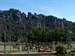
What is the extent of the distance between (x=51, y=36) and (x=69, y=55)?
2210cm

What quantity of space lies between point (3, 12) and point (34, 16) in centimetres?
1255

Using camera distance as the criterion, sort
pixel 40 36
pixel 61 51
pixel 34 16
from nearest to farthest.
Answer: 1. pixel 61 51
2. pixel 40 36
3. pixel 34 16

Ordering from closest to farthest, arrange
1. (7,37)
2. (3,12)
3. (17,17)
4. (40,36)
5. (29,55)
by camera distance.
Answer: (29,55), (40,36), (7,37), (17,17), (3,12)

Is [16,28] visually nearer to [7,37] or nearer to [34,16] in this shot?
[7,37]

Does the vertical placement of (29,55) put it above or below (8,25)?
below

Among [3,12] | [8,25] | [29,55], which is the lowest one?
[29,55]

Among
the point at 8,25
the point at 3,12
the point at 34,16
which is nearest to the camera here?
the point at 8,25

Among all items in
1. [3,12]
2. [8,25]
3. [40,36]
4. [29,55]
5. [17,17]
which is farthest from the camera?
[3,12]

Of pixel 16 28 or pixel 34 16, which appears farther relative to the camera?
pixel 34 16

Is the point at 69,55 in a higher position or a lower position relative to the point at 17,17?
lower

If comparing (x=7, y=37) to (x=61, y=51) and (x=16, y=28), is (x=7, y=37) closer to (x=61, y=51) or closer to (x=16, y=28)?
(x=16, y=28)

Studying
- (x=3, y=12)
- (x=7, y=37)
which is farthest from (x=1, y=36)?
(x=3, y=12)

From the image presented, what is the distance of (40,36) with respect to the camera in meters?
34.7

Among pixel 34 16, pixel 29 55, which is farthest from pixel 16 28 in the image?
pixel 29 55
